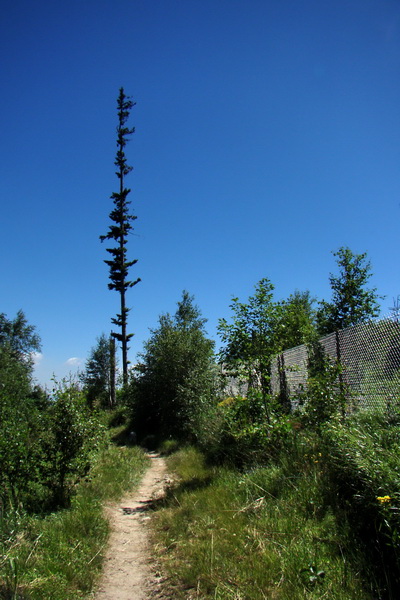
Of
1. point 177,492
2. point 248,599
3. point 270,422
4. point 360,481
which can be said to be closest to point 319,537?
point 360,481

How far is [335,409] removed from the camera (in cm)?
523

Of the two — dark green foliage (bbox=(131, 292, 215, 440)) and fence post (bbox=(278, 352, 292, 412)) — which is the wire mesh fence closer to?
fence post (bbox=(278, 352, 292, 412))

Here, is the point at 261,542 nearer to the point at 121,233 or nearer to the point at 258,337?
the point at 258,337

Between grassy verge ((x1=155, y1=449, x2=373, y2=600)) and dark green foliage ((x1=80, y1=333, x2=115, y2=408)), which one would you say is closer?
grassy verge ((x1=155, y1=449, x2=373, y2=600))

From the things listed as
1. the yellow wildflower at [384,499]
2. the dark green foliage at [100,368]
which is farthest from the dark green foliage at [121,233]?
the yellow wildflower at [384,499]

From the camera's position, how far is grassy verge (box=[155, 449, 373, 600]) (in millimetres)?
2746

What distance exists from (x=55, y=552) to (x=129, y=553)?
984 mm

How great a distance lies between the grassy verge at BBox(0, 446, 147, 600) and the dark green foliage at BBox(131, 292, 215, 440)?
613 cm

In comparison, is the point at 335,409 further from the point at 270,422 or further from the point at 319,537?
the point at 319,537

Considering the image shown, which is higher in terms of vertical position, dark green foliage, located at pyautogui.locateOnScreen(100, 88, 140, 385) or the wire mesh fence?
dark green foliage, located at pyautogui.locateOnScreen(100, 88, 140, 385)

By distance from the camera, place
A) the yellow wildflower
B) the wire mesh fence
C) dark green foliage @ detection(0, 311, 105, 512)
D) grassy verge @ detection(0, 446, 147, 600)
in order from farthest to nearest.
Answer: the wire mesh fence → dark green foliage @ detection(0, 311, 105, 512) → grassy verge @ detection(0, 446, 147, 600) → the yellow wildflower

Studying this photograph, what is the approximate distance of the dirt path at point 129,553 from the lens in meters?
3.46

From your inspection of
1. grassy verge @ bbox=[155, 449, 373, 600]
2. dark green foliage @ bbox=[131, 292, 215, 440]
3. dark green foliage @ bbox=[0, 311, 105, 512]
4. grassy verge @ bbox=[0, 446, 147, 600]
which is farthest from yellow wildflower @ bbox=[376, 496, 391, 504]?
dark green foliage @ bbox=[131, 292, 215, 440]

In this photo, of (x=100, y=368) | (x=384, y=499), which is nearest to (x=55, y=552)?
(x=384, y=499)
